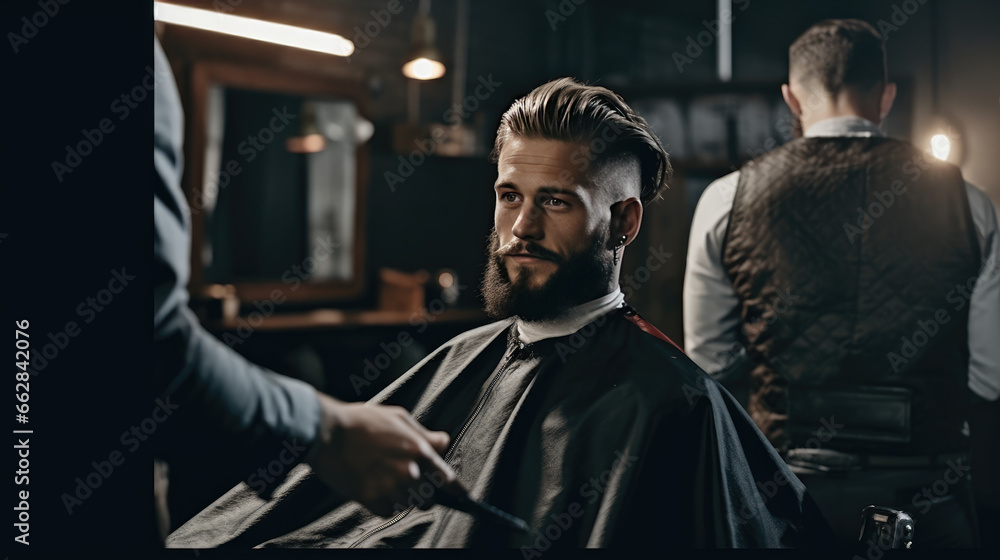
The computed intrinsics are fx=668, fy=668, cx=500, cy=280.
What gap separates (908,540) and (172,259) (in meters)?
1.56

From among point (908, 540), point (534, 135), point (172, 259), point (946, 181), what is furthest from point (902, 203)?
point (172, 259)

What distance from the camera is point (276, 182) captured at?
324 centimetres

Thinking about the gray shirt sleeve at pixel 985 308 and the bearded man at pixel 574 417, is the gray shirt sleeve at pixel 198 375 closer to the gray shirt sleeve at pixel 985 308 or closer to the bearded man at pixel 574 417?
the bearded man at pixel 574 417

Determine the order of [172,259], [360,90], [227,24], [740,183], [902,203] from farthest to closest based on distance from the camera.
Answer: [360,90], [227,24], [740,183], [902,203], [172,259]

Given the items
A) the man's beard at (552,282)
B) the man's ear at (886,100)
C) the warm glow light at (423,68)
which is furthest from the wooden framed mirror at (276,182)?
the man's ear at (886,100)

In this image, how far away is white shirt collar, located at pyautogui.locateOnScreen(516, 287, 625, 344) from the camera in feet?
4.72

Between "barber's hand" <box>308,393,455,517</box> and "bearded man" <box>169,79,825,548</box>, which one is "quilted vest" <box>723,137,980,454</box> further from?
"barber's hand" <box>308,393,455,517</box>

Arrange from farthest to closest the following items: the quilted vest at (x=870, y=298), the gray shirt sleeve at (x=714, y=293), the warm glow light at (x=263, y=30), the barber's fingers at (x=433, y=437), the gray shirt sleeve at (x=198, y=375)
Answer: the warm glow light at (x=263, y=30), the gray shirt sleeve at (x=714, y=293), the quilted vest at (x=870, y=298), the barber's fingers at (x=433, y=437), the gray shirt sleeve at (x=198, y=375)

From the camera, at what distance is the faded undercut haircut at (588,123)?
1.36 metres

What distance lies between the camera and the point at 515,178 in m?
1.39

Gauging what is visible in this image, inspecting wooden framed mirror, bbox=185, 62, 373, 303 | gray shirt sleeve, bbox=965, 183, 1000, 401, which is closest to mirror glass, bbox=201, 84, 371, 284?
wooden framed mirror, bbox=185, 62, 373, 303

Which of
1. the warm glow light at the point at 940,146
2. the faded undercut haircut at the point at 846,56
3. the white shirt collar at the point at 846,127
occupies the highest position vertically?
the faded undercut haircut at the point at 846,56

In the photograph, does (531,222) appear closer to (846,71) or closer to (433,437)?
(433,437)

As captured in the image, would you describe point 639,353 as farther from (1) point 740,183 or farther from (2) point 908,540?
(2) point 908,540
